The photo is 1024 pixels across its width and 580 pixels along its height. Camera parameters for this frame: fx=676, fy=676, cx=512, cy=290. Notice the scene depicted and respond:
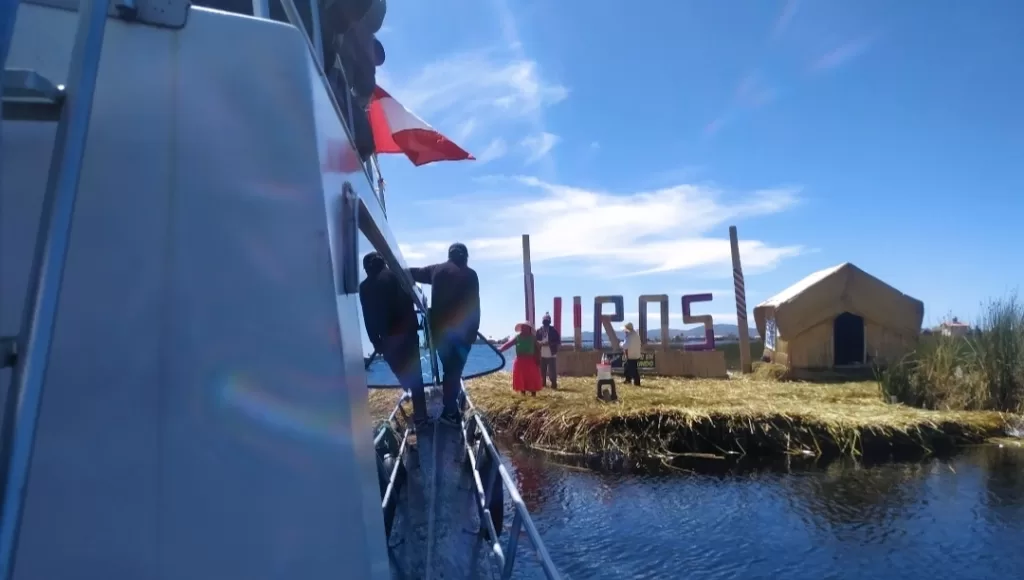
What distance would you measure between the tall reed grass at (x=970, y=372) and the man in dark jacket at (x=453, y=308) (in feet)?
36.8

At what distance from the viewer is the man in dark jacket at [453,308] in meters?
5.99

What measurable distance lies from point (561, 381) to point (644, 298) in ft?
15.5

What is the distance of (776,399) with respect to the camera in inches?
529

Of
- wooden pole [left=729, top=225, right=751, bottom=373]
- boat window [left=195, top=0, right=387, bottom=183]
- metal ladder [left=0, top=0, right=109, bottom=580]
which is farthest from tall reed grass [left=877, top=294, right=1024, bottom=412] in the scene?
metal ladder [left=0, top=0, right=109, bottom=580]

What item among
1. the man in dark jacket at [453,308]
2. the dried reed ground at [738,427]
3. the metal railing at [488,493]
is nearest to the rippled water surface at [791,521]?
the dried reed ground at [738,427]

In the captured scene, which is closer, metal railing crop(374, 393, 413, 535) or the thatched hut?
metal railing crop(374, 393, 413, 535)

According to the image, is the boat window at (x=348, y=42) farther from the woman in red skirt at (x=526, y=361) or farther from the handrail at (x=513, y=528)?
the woman in red skirt at (x=526, y=361)

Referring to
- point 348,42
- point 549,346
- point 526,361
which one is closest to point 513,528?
point 348,42

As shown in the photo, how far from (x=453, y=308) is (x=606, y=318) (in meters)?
15.6

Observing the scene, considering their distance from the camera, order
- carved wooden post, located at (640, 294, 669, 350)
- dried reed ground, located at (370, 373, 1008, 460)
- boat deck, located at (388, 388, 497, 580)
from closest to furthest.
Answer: boat deck, located at (388, 388, 497, 580) → dried reed ground, located at (370, 373, 1008, 460) → carved wooden post, located at (640, 294, 669, 350)

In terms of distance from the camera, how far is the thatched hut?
18.2 metres

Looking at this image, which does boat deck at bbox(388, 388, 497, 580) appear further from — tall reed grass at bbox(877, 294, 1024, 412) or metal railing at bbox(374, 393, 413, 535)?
tall reed grass at bbox(877, 294, 1024, 412)

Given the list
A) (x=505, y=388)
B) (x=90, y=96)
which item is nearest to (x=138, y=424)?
(x=90, y=96)

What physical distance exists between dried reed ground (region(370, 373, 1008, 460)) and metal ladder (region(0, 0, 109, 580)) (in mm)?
8877
